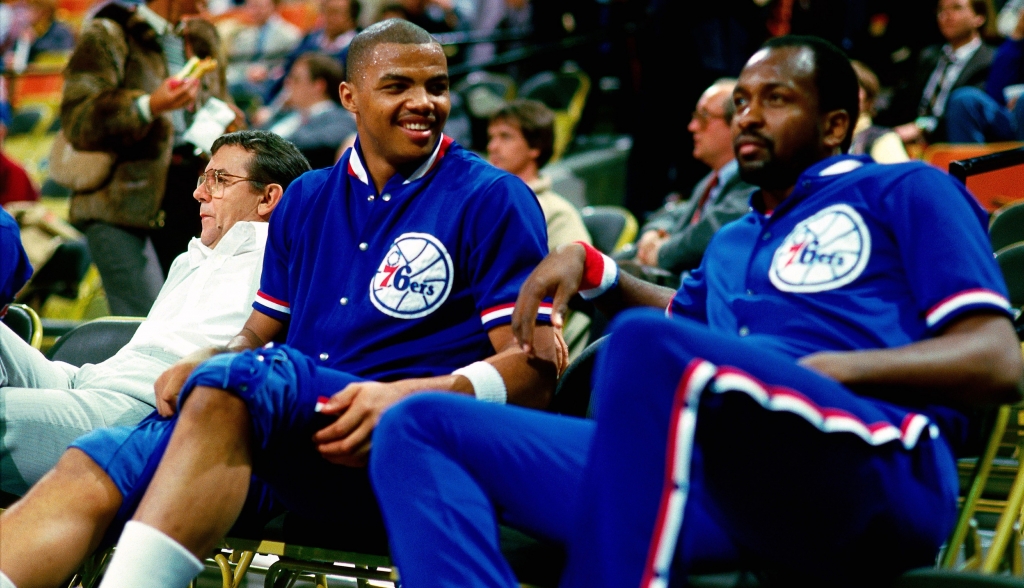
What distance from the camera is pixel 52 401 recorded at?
218cm

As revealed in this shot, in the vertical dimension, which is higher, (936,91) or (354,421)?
(936,91)

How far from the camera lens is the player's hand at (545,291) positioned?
1.79m

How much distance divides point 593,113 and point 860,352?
6.54 metres

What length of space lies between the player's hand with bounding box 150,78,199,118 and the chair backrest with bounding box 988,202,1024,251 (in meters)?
2.36

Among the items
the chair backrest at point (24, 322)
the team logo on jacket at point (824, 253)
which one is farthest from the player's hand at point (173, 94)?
the team logo on jacket at point (824, 253)

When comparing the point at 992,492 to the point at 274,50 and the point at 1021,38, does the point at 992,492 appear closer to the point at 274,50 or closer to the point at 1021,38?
the point at 1021,38

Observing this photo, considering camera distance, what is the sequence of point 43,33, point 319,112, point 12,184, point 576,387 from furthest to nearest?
1. point 43,33
2. point 12,184
3. point 319,112
4. point 576,387

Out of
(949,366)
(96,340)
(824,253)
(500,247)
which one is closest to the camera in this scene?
(949,366)

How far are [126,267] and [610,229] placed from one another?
183 centimetres

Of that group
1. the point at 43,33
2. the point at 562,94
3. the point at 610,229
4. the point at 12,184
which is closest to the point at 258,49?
the point at 43,33

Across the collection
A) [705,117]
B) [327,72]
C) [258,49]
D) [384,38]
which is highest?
[258,49]

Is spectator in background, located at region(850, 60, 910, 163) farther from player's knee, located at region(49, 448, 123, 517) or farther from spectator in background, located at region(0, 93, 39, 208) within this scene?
spectator in background, located at region(0, 93, 39, 208)

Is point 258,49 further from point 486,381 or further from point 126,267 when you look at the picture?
point 486,381

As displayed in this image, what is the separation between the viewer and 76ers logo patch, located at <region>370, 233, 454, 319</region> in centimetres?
201
